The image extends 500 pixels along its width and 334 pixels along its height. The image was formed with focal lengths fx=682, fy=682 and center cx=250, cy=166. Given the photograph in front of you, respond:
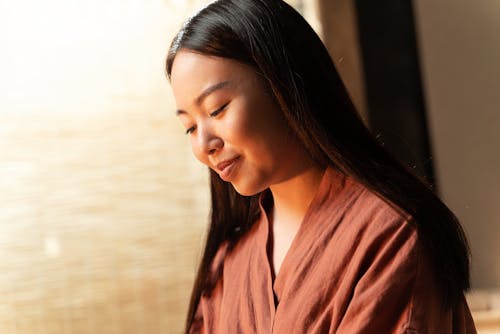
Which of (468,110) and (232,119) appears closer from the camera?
(232,119)

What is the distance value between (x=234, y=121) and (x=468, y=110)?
0.79 metres

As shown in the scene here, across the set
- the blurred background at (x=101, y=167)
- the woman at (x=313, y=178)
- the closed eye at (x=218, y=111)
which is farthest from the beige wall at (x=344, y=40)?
the closed eye at (x=218, y=111)

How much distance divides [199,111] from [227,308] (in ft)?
1.15

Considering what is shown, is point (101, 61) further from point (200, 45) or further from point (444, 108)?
point (444, 108)

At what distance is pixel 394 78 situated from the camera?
158cm

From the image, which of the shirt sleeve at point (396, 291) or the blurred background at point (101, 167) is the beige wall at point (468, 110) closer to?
the blurred background at point (101, 167)

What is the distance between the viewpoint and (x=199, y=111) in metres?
0.96

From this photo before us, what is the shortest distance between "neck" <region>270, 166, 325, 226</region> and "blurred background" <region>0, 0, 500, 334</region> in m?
0.33

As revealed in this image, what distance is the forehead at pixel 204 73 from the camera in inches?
37.1

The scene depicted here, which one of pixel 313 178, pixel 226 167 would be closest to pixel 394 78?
pixel 313 178

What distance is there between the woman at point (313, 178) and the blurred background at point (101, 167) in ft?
1.03

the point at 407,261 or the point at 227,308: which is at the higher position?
the point at 407,261

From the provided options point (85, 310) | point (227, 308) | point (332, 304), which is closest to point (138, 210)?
point (85, 310)

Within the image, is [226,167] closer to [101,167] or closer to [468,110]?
[101,167]
